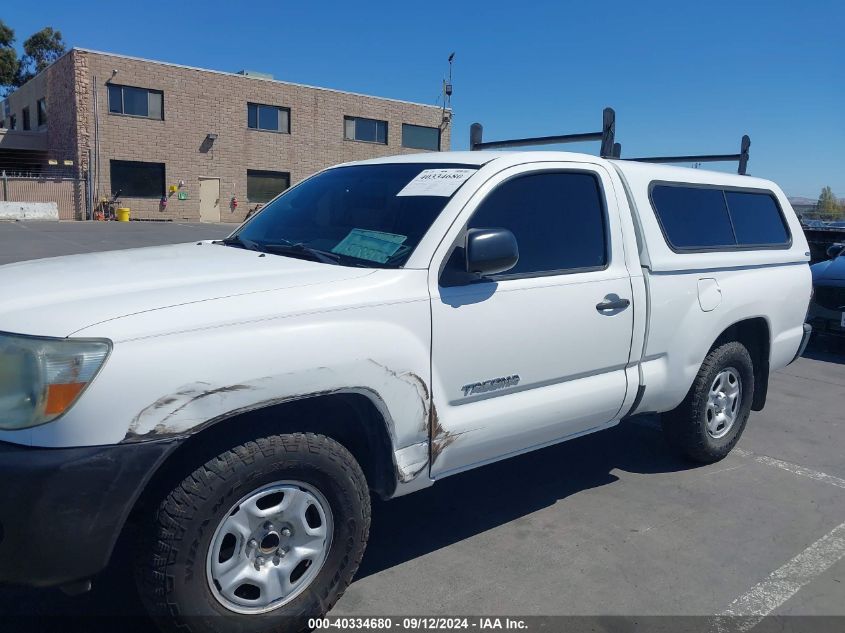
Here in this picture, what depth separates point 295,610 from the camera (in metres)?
2.68

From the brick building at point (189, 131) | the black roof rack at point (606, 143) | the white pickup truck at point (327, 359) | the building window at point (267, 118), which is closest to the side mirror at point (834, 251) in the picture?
the black roof rack at point (606, 143)

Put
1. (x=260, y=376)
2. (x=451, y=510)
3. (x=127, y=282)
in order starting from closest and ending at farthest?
(x=260, y=376)
(x=127, y=282)
(x=451, y=510)

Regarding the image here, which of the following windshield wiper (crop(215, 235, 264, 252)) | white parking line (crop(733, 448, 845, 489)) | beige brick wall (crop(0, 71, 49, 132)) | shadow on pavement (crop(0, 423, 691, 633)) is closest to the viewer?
shadow on pavement (crop(0, 423, 691, 633))

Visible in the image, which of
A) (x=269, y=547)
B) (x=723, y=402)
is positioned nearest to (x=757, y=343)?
(x=723, y=402)

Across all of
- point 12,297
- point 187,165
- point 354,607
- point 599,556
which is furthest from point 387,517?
point 187,165

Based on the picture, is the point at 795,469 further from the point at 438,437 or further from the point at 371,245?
the point at 371,245

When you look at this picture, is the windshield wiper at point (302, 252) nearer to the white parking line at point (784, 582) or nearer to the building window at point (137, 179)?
the white parking line at point (784, 582)

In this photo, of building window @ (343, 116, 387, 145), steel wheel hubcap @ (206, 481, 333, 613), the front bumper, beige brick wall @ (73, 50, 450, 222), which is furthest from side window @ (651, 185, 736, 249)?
building window @ (343, 116, 387, 145)

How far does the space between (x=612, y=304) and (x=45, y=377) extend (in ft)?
8.59

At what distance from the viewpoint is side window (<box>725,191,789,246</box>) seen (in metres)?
4.83

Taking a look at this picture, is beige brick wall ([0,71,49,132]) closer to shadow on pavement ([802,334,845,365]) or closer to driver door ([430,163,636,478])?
shadow on pavement ([802,334,845,365])

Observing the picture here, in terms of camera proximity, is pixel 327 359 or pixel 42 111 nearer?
pixel 327 359

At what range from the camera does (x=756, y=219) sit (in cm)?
500

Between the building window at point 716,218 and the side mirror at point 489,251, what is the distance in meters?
1.54
